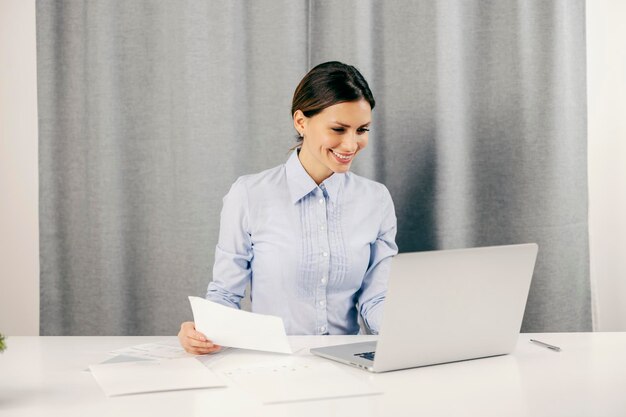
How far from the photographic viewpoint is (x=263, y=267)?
2.05 metres

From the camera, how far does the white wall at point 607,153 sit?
2629mm

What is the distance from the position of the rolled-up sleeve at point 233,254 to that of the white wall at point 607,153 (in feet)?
4.43

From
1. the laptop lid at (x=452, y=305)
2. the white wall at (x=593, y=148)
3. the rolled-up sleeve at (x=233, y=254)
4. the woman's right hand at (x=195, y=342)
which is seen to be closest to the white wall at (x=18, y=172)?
the white wall at (x=593, y=148)

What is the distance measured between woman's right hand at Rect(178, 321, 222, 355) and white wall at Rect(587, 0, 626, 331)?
5.44 feet

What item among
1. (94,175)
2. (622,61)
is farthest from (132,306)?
(622,61)

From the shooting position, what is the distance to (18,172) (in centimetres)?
268

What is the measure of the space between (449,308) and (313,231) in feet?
2.35

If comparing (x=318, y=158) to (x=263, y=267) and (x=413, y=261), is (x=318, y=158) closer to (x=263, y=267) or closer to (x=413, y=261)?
(x=263, y=267)

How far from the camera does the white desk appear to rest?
3.78ft

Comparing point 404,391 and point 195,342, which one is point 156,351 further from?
point 404,391

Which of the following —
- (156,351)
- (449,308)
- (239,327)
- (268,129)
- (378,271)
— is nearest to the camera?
(449,308)

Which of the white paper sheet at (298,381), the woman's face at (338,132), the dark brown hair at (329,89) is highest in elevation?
the dark brown hair at (329,89)

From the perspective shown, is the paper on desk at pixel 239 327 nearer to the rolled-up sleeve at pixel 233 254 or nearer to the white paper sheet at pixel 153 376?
the white paper sheet at pixel 153 376

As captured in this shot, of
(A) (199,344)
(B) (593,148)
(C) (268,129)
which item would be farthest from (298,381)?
(B) (593,148)
